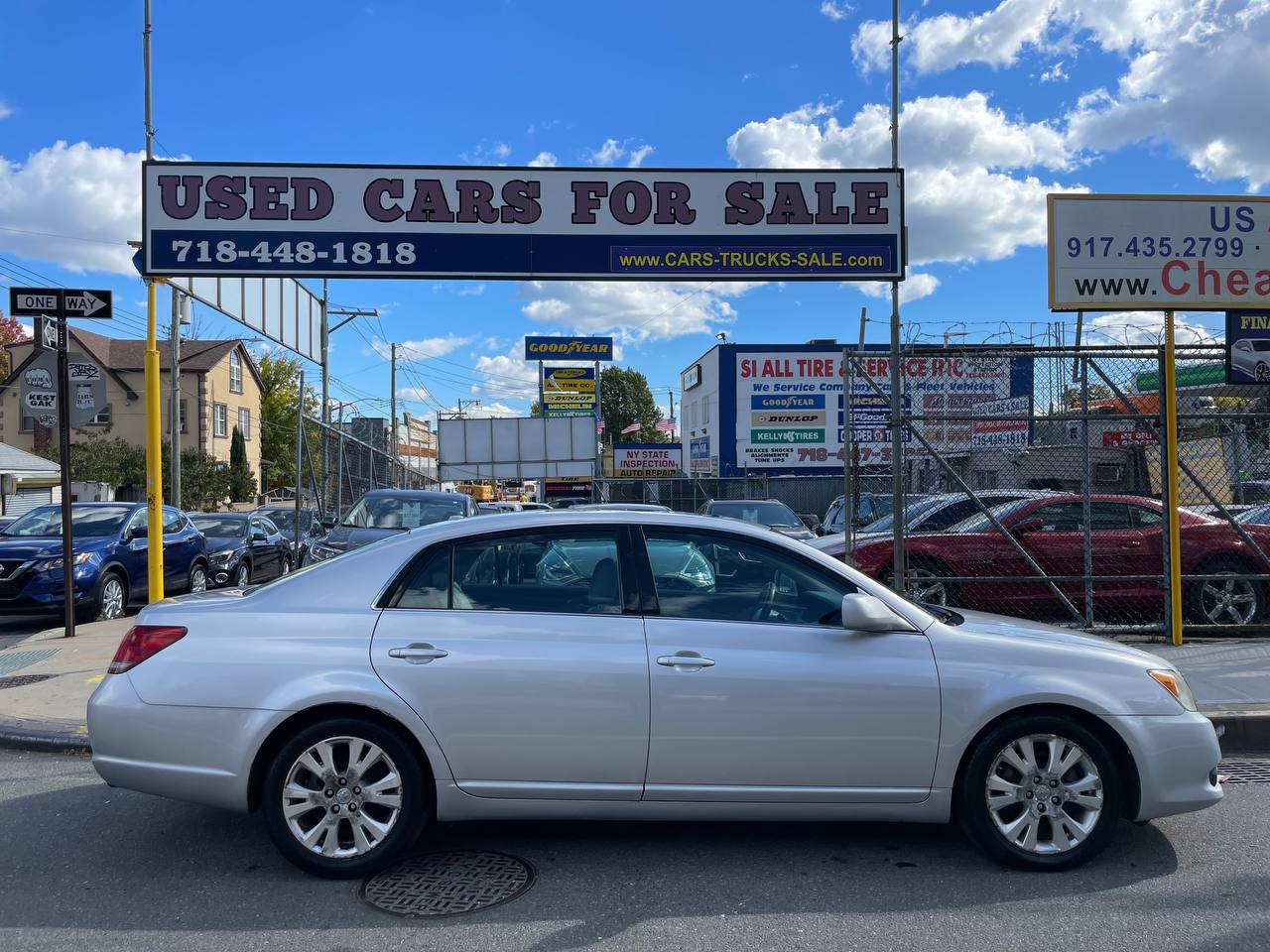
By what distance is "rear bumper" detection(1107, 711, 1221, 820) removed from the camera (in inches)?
175

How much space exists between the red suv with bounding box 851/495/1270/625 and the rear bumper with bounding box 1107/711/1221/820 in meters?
5.66

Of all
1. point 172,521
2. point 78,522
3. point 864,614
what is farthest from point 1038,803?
point 172,521

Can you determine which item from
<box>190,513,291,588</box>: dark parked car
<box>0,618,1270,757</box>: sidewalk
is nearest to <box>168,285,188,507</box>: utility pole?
<box>190,513,291,588</box>: dark parked car

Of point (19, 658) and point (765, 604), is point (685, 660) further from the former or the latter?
point (19, 658)

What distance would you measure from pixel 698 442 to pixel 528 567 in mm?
41509

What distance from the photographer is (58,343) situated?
1047 centimetres

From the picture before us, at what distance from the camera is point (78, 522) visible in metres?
13.2

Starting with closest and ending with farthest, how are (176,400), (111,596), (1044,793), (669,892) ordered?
(669,892)
(1044,793)
(111,596)
(176,400)

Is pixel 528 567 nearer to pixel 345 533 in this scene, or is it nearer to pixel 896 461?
pixel 896 461

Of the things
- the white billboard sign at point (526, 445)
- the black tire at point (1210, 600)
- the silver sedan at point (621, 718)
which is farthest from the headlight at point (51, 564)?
the white billboard sign at point (526, 445)

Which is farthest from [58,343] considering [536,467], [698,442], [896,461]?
[698,442]

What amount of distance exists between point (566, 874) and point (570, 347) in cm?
4519

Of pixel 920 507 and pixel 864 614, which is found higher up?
pixel 920 507

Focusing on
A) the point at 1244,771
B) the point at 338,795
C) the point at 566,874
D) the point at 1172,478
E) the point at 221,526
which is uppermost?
the point at 1172,478
